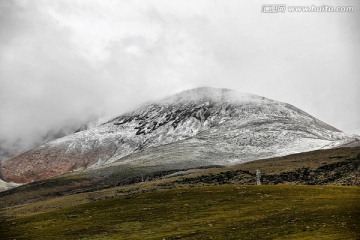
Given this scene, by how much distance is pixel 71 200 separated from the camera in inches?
6407

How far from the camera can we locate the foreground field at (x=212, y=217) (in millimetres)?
47750

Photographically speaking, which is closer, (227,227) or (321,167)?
(227,227)

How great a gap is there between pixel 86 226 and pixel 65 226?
4832mm

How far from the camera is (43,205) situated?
521ft

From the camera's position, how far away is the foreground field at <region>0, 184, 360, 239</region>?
4775 centimetres

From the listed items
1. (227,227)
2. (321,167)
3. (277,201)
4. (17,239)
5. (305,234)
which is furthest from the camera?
(321,167)

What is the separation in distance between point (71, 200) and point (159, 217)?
104735mm

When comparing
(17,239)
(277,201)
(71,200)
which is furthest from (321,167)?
(17,239)

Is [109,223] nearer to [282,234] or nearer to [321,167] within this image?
[282,234]

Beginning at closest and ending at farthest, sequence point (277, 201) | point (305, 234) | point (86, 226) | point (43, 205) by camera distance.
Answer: point (305, 234) < point (86, 226) < point (277, 201) < point (43, 205)

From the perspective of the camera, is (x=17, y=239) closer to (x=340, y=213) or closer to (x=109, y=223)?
(x=109, y=223)

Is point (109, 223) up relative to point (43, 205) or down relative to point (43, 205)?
up

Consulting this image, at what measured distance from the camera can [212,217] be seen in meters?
61.0

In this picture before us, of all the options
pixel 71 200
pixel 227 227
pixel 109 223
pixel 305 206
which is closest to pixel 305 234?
pixel 227 227
